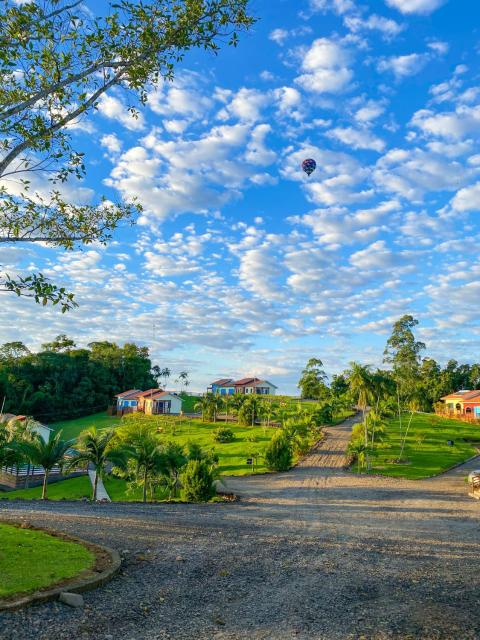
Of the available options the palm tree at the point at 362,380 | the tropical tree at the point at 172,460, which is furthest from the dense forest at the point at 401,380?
the tropical tree at the point at 172,460

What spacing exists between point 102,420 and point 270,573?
7974 centimetres

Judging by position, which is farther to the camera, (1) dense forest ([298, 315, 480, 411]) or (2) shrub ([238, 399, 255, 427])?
(2) shrub ([238, 399, 255, 427])

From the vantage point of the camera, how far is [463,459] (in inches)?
1705

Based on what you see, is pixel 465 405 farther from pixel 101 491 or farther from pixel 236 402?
pixel 101 491

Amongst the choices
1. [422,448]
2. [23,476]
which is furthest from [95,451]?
[422,448]

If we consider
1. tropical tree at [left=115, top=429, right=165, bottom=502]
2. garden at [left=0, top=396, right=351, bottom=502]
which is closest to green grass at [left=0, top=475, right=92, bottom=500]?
garden at [left=0, top=396, right=351, bottom=502]

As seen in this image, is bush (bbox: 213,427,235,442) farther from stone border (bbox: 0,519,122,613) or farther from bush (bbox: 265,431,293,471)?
stone border (bbox: 0,519,122,613)

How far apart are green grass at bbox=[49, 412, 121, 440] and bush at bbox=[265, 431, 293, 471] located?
41571 mm

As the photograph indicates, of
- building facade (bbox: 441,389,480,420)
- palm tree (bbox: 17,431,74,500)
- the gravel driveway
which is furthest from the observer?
building facade (bbox: 441,389,480,420)

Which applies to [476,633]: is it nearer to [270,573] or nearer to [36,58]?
[270,573]

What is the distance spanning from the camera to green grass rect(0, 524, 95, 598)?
315 inches

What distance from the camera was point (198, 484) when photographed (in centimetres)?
2489

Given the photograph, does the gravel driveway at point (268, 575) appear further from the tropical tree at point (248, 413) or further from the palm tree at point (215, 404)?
the palm tree at point (215, 404)

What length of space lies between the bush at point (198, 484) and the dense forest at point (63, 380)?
67381 mm
